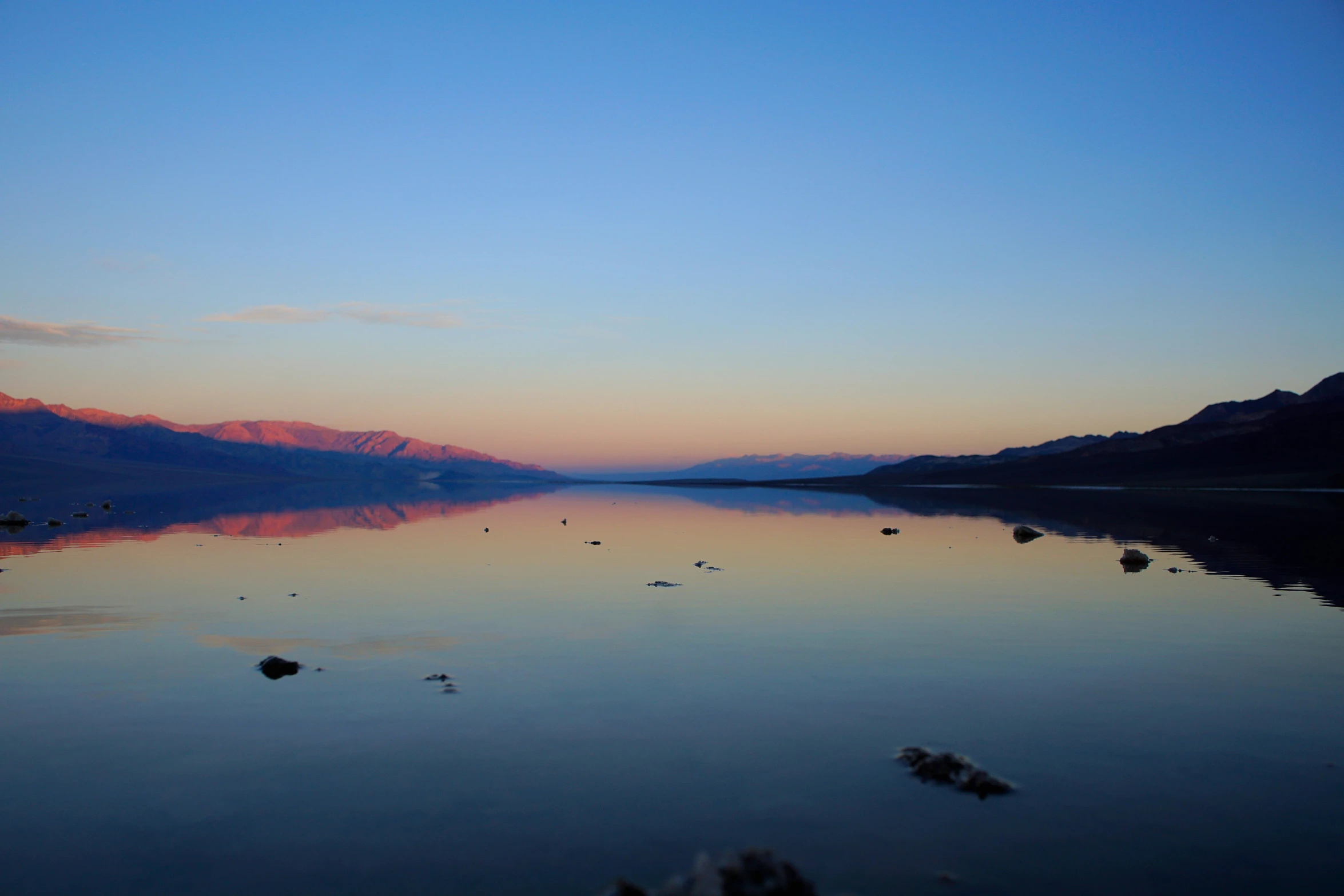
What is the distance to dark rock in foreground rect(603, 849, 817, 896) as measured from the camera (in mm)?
5531

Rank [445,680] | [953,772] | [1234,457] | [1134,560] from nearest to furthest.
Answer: [953,772] → [445,680] → [1134,560] → [1234,457]

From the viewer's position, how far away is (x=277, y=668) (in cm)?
1277

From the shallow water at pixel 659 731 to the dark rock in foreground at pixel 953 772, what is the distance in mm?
165

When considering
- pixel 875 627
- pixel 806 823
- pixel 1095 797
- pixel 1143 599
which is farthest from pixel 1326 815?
pixel 1143 599

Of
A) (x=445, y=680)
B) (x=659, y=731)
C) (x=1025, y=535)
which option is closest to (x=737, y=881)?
(x=659, y=731)

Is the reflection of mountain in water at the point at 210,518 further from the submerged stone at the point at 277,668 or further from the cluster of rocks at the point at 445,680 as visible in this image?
the cluster of rocks at the point at 445,680

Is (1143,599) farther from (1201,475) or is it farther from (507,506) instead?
(1201,475)

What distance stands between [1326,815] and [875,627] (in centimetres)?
932

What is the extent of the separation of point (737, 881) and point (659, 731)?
4.52 meters

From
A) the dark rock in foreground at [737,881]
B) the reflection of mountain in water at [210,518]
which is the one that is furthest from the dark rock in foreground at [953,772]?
the reflection of mountain in water at [210,518]

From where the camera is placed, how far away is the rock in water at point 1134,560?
84.7 ft

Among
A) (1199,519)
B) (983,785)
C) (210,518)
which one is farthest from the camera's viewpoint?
(210,518)

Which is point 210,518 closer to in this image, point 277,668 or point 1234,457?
point 277,668

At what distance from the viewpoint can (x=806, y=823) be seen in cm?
746
